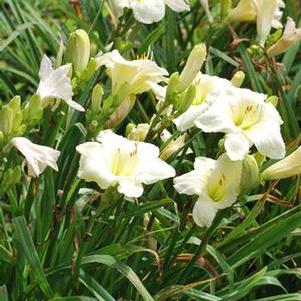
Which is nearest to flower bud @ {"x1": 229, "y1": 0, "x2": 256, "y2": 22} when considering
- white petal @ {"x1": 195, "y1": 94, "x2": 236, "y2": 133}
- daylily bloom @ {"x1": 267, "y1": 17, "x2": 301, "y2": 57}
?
daylily bloom @ {"x1": 267, "y1": 17, "x2": 301, "y2": 57}

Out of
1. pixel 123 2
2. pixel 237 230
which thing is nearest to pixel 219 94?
pixel 237 230

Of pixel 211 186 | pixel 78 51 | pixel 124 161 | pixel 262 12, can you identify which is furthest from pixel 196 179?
pixel 262 12

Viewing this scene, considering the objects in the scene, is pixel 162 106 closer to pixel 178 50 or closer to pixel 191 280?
pixel 191 280

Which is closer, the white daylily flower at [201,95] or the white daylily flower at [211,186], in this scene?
the white daylily flower at [211,186]

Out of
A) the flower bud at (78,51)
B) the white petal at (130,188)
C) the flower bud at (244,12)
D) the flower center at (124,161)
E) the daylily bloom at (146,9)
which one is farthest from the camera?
the flower bud at (244,12)

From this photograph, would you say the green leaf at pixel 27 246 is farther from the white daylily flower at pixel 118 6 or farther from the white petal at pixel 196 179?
the white daylily flower at pixel 118 6

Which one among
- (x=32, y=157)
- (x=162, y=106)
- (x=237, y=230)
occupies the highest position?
(x=32, y=157)

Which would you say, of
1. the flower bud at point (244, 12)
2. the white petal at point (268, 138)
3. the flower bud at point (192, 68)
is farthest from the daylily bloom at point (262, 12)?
the white petal at point (268, 138)

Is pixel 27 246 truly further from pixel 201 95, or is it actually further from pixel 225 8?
pixel 225 8
